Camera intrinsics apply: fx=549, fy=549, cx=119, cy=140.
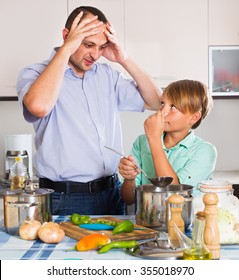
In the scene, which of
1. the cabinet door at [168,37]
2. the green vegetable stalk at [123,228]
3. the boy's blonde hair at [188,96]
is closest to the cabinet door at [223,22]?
the cabinet door at [168,37]

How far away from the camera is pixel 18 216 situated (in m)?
1.74

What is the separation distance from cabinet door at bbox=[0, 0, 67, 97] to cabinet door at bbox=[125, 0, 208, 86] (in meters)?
0.48

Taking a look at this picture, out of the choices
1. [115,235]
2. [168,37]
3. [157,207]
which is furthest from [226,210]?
[168,37]

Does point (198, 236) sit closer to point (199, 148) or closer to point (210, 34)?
point (199, 148)

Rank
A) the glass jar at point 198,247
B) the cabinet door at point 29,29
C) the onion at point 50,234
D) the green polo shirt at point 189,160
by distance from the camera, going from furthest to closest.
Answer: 1. the cabinet door at point 29,29
2. the green polo shirt at point 189,160
3. the onion at point 50,234
4. the glass jar at point 198,247

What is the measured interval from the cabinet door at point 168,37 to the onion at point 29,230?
222 centimetres

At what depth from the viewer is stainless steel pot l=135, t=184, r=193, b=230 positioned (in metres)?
1.72

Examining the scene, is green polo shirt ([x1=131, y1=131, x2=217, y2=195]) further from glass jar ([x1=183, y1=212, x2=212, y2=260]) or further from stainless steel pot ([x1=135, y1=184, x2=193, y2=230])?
glass jar ([x1=183, y1=212, x2=212, y2=260])

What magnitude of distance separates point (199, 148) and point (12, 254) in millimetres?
917

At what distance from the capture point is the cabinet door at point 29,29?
370cm

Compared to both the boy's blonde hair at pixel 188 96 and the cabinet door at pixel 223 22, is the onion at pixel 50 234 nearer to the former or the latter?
the boy's blonde hair at pixel 188 96

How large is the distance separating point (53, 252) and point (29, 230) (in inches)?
6.3

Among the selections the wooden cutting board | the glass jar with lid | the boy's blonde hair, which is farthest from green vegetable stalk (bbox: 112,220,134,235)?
the boy's blonde hair

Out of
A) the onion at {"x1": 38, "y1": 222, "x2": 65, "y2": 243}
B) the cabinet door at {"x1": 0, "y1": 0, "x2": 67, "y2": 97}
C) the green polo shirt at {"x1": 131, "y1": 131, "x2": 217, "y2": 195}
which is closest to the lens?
the onion at {"x1": 38, "y1": 222, "x2": 65, "y2": 243}
